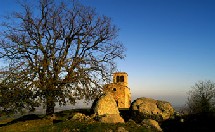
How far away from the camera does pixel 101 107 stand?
29.6m

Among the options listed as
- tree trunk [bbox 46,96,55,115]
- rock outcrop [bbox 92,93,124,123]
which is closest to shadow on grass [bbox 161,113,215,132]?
rock outcrop [bbox 92,93,124,123]

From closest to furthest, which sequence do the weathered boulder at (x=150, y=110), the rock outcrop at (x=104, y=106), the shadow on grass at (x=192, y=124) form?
the shadow on grass at (x=192, y=124) → the rock outcrop at (x=104, y=106) → the weathered boulder at (x=150, y=110)

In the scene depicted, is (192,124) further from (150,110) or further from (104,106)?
(104,106)

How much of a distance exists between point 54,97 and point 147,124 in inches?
395

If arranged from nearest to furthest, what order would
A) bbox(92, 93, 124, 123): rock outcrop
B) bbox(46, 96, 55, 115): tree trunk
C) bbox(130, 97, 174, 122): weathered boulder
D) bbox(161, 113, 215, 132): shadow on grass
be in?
1. bbox(161, 113, 215, 132): shadow on grass
2. bbox(46, 96, 55, 115): tree trunk
3. bbox(92, 93, 124, 123): rock outcrop
4. bbox(130, 97, 174, 122): weathered boulder

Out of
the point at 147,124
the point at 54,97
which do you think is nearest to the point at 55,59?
the point at 54,97

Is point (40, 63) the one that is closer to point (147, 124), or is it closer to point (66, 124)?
point (66, 124)

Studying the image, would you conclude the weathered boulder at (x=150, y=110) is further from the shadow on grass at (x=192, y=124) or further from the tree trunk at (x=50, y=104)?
the tree trunk at (x=50, y=104)

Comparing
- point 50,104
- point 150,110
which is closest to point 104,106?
point 50,104

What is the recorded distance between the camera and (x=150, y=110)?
32938 millimetres

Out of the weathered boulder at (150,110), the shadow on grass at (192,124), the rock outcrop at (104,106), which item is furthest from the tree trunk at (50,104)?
the shadow on grass at (192,124)

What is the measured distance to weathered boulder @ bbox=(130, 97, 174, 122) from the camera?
3241cm

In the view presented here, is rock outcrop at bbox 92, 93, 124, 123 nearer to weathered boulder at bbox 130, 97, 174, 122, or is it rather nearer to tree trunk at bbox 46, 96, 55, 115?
weathered boulder at bbox 130, 97, 174, 122

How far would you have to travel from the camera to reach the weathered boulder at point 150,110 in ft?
106
